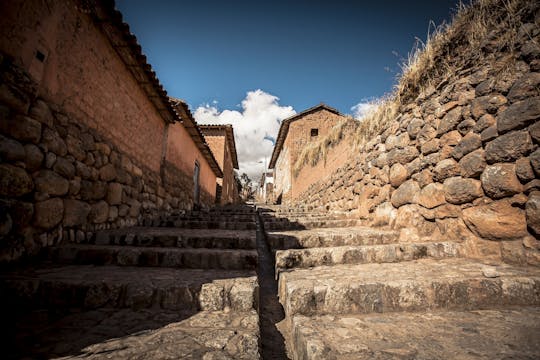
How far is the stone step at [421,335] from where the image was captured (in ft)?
3.88

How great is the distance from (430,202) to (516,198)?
0.82 meters

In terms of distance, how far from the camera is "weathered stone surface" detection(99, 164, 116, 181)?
344 centimetres

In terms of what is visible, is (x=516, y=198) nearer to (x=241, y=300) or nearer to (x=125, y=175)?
(x=241, y=300)

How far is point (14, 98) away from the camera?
2.16 metres

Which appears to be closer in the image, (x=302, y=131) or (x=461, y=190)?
(x=461, y=190)

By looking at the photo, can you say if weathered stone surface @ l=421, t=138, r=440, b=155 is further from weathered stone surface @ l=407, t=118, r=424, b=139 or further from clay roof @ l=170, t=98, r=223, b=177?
clay roof @ l=170, t=98, r=223, b=177

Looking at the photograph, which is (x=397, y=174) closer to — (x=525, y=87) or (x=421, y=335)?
(x=525, y=87)

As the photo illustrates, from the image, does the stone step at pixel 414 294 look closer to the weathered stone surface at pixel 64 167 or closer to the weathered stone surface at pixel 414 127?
the weathered stone surface at pixel 414 127

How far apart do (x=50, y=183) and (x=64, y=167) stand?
0.96 feet

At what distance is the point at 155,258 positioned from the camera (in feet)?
8.20

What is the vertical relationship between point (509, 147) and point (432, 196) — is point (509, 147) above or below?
above

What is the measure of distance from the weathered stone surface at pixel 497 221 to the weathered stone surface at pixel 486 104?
0.95 metres

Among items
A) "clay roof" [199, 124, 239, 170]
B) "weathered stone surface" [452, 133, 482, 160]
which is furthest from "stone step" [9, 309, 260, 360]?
"clay roof" [199, 124, 239, 170]

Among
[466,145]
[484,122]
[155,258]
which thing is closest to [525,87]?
[484,122]
